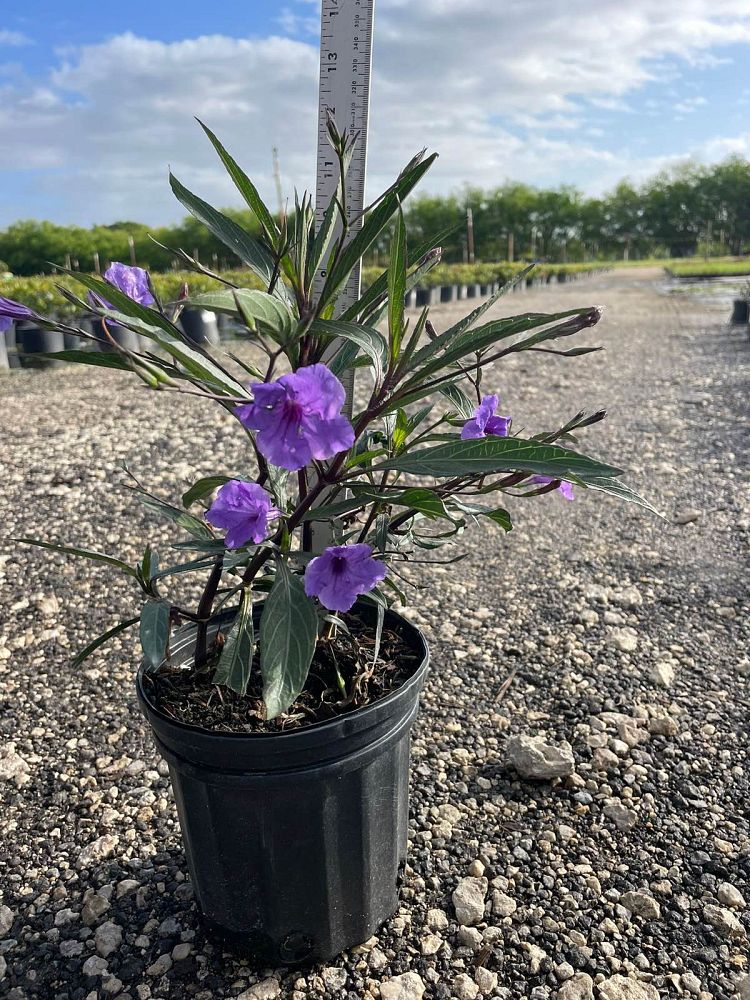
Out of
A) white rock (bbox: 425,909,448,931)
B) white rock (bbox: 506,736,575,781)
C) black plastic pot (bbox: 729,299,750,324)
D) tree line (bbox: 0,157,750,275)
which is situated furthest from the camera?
tree line (bbox: 0,157,750,275)

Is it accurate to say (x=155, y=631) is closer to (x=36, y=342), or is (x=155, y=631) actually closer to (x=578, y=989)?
(x=578, y=989)

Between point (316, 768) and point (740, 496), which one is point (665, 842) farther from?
point (740, 496)

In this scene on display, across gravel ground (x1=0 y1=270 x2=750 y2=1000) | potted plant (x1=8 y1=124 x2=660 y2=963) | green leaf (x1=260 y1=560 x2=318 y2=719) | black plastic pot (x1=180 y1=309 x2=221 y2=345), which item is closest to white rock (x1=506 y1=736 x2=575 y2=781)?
gravel ground (x1=0 y1=270 x2=750 y2=1000)

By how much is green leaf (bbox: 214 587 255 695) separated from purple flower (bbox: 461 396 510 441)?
14.9 inches

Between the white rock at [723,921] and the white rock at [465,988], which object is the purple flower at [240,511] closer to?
the white rock at [465,988]

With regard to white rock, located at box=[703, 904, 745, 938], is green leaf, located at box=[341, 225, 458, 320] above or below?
above

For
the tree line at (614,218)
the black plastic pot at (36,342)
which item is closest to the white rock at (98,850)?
the black plastic pot at (36,342)

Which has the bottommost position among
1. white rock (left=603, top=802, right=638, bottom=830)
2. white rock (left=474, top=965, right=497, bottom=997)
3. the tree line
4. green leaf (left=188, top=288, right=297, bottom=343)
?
white rock (left=474, top=965, right=497, bottom=997)

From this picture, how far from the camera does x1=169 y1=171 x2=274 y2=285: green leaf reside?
0.98 m

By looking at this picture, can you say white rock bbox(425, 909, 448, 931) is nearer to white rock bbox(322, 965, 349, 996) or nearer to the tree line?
white rock bbox(322, 965, 349, 996)

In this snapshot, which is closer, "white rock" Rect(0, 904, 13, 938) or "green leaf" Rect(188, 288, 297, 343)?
"green leaf" Rect(188, 288, 297, 343)

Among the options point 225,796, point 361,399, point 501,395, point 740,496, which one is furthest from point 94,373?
point 225,796

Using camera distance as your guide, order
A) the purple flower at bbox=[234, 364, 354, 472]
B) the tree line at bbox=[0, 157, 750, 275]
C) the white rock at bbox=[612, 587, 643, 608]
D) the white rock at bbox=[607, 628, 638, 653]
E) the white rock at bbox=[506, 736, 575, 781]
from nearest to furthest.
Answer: the purple flower at bbox=[234, 364, 354, 472]
the white rock at bbox=[506, 736, 575, 781]
the white rock at bbox=[607, 628, 638, 653]
the white rock at bbox=[612, 587, 643, 608]
the tree line at bbox=[0, 157, 750, 275]

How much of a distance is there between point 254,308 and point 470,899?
1.09 meters
